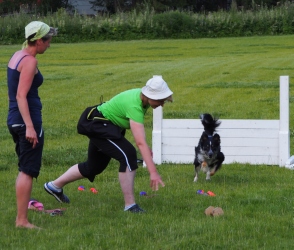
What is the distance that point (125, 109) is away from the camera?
6840 millimetres

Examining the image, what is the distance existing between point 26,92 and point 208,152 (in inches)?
131

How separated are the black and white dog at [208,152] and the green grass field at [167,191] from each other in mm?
182

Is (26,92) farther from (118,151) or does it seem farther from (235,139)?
(235,139)

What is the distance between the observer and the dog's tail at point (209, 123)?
29.5ft

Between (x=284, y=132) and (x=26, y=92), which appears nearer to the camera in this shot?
(x=26, y=92)

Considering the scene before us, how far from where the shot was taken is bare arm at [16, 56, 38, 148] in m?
6.18

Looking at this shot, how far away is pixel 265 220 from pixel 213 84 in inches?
490

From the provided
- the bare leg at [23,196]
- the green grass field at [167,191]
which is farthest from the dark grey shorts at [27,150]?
the green grass field at [167,191]

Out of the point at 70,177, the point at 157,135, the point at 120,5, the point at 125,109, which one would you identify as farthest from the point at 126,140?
the point at 120,5

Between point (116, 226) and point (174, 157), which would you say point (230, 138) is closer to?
point (174, 157)

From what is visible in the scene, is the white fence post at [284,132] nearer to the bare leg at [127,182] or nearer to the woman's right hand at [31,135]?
the bare leg at [127,182]

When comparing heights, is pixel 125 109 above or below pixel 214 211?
above

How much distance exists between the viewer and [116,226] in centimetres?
646

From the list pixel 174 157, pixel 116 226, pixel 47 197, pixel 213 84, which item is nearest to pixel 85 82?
pixel 213 84
